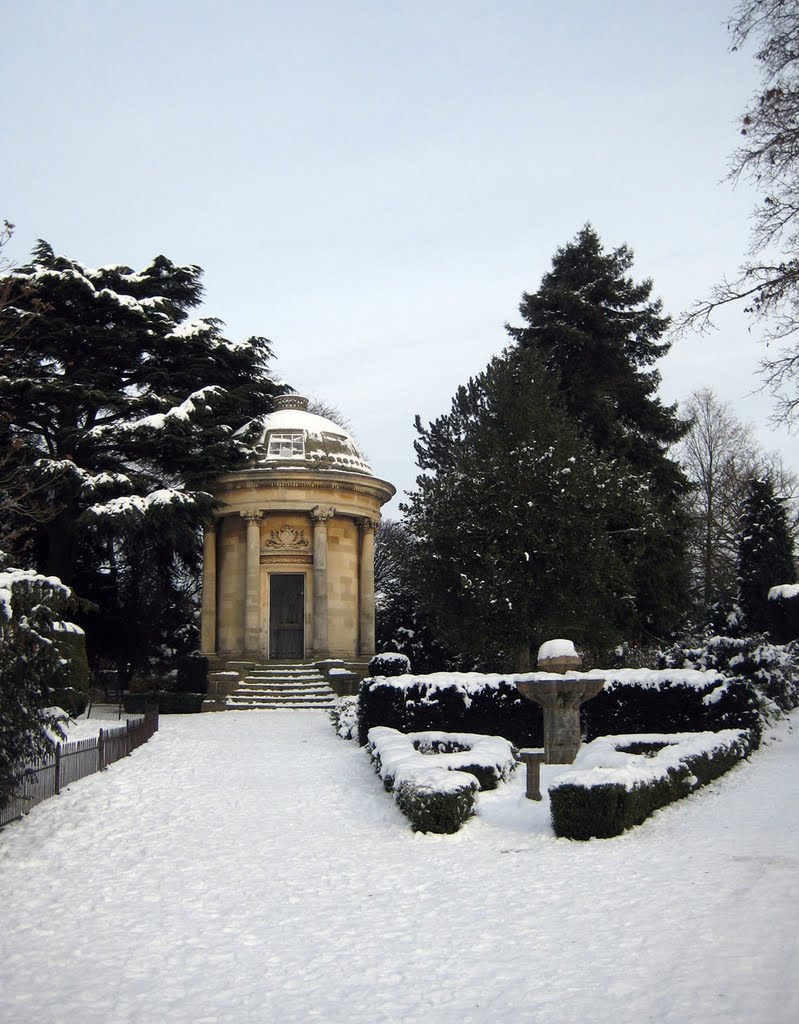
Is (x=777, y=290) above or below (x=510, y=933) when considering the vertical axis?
above

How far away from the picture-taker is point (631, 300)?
121ft

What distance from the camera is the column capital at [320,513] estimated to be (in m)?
33.2

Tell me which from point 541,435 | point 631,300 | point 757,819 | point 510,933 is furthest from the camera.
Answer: point 631,300

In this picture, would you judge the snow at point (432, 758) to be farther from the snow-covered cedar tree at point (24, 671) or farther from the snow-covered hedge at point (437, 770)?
the snow-covered cedar tree at point (24, 671)

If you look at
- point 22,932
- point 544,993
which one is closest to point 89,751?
point 22,932

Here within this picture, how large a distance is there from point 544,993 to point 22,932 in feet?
16.0

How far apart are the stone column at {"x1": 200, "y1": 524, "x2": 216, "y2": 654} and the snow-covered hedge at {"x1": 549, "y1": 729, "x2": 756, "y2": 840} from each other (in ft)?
61.6

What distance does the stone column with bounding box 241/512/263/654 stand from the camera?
32469mm

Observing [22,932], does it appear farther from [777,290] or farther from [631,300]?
[631,300]

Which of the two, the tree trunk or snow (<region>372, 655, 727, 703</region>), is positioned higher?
the tree trunk

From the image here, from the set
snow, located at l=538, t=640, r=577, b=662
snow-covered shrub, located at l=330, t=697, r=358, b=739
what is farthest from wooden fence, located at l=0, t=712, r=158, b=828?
snow, located at l=538, t=640, r=577, b=662

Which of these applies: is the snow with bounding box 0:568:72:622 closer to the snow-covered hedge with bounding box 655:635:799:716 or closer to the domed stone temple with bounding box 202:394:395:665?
the snow-covered hedge with bounding box 655:635:799:716

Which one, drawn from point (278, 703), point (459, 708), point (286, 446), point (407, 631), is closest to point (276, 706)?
point (278, 703)

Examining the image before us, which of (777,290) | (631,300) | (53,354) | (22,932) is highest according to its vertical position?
(631,300)
